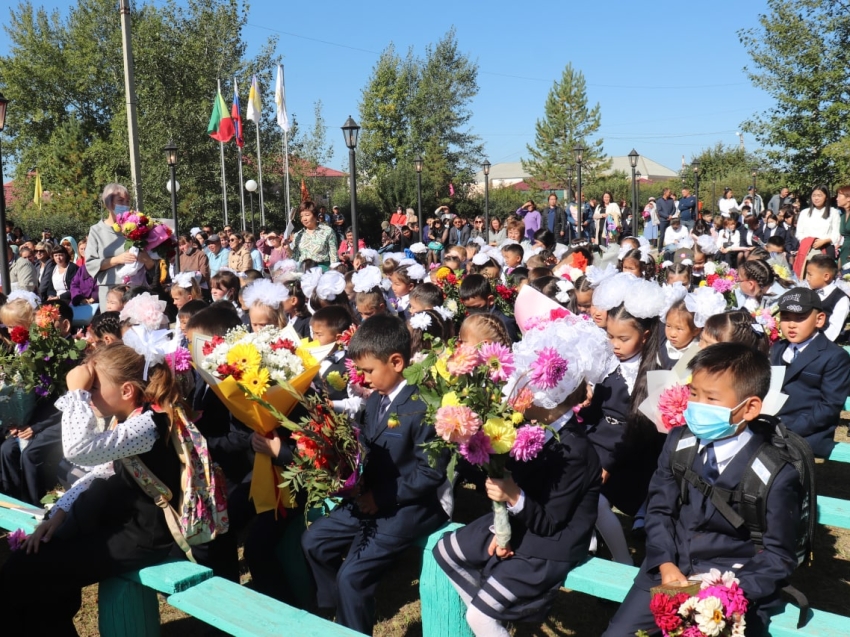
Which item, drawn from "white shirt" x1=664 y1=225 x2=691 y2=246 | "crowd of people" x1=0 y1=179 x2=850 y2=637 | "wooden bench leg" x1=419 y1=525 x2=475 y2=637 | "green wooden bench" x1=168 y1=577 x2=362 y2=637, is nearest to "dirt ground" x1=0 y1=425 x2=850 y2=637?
"crowd of people" x1=0 y1=179 x2=850 y2=637

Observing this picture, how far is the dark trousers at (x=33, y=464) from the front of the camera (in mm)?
4793

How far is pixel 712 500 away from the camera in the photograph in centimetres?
279

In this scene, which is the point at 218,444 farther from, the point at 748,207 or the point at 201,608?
the point at 748,207

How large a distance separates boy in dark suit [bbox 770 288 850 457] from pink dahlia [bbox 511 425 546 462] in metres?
2.56

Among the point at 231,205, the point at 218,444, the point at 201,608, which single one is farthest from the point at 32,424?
the point at 231,205

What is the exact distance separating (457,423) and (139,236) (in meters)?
5.31

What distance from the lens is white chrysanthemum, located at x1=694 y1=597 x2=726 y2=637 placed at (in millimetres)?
2344

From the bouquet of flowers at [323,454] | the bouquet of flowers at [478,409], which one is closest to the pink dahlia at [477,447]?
the bouquet of flowers at [478,409]

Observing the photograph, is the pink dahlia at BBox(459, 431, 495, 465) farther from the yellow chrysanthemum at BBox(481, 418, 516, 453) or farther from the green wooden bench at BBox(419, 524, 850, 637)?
the green wooden bench at BBox(419, 524, 850, 637)

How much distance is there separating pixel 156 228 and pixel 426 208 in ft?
119

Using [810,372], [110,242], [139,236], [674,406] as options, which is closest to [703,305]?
[810,372]

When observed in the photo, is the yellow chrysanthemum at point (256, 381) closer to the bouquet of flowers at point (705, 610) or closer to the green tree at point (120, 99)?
the bouquet of flowers at point (705, 610)

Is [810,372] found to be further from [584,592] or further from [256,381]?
[256,381]

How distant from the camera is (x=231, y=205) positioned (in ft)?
121
